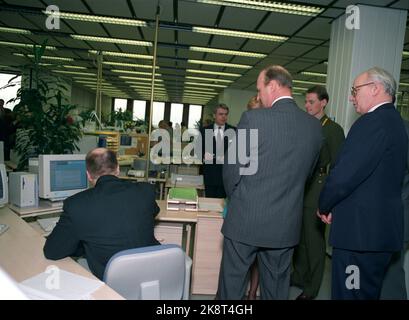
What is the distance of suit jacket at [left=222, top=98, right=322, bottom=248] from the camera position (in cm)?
173

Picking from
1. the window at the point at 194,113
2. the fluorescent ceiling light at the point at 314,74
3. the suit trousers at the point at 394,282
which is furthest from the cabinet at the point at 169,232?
the window at the point at 194,113

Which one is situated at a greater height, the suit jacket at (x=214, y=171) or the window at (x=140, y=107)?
the window at (x=140, y=107)

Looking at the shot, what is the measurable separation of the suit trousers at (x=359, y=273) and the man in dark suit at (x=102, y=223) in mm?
1040

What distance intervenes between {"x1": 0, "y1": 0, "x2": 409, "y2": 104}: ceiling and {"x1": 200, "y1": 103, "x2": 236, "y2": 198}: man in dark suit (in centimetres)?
147

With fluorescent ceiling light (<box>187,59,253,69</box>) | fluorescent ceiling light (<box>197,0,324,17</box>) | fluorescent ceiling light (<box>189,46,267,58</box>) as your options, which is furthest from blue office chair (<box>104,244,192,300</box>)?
fluorescent ceiling light (<box>187,59,253,69</box>)

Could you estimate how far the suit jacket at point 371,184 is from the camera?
1.63m

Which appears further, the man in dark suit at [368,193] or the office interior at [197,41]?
the office interior at [197,41]

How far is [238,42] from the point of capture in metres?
5.71

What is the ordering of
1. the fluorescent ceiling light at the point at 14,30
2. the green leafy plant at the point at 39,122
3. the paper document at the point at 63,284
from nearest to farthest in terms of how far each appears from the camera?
1. the paper document at the point at 63,284
2. the green leafy plant at the point at 39,122
3. the fluorescent ceiling light at the point at 14,30

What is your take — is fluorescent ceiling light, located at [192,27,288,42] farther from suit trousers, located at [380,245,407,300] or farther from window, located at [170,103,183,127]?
Result: window, located at [170,103,183,127]

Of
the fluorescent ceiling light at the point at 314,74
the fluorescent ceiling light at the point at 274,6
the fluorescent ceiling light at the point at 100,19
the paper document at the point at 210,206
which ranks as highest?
the fluorescent ceiling light at the point at 314,74

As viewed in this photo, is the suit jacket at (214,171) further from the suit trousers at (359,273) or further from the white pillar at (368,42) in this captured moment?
the suit trousers at (359,273)

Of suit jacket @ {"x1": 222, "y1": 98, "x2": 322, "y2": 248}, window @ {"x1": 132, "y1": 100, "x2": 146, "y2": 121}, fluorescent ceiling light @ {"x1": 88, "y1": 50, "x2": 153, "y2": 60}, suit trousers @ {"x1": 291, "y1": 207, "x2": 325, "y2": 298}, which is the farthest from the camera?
window @ {"x1": 132, "y1": 100, "x2": 146, "y2": 121}
